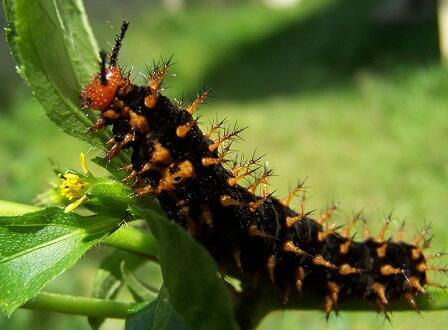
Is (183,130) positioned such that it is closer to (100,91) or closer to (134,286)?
(100,91)

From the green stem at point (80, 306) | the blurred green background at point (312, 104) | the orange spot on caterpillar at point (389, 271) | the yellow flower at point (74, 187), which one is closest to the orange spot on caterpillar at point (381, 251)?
the orange spot on caterpillar at point (389, 271)

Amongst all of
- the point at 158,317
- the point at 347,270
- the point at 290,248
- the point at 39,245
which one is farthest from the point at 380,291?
the point at 39,245

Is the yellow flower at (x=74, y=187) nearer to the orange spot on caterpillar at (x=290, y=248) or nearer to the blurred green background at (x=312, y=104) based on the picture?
the orange spot on caterpillar at (x=290, y=248)

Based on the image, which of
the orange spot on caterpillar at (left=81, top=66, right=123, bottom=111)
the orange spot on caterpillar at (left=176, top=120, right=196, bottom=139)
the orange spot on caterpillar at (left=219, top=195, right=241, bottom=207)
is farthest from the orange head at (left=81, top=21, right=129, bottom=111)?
the orange spot on caterpillar at (left=219, top=195, right=241, bottom=207)

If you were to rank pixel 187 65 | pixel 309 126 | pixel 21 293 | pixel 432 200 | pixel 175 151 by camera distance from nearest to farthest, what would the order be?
pixel 21 293 < pixel 175 151 < pixel 432 200 < pixel 309 126 < pixel 187 65

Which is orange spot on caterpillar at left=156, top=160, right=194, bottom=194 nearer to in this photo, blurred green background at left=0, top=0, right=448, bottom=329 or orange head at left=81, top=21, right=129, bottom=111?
orange head at left=81, top=21, right=129, bottom=111

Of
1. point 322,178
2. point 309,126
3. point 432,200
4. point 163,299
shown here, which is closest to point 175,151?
point 163,299

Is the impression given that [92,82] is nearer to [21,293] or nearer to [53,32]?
[53,32]
